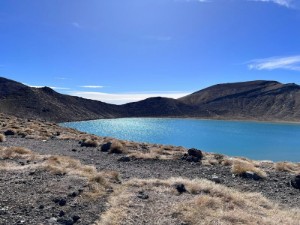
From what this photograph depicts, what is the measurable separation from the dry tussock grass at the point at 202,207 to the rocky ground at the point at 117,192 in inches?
1.1

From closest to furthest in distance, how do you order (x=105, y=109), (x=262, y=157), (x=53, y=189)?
(x=53, y=189), (x=262, y=157), (x=105, y=109)

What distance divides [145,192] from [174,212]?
2.45 m

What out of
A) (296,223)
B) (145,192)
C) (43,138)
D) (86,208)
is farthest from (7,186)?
(43,138)

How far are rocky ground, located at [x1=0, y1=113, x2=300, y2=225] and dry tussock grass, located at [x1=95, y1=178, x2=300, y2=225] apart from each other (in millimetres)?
27

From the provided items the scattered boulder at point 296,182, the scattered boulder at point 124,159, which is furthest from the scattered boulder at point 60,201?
the scattered boulder at point 296,182

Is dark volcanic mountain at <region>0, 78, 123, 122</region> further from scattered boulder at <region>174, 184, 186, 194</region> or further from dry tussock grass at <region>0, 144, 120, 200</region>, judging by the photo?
scattered boulder at <region>174, 184, 186, 194</region>

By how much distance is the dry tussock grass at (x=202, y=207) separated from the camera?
9.17 metres

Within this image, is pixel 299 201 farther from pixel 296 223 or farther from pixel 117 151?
pixel 117 151

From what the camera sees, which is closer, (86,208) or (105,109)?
(86,208)

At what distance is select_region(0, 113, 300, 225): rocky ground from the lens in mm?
9164

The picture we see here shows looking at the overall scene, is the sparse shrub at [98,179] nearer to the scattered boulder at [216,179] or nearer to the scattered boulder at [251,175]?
the scattered boulder at [216,179]

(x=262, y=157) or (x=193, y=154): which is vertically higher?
(x=193, y=154)

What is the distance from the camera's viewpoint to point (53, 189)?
36.4 feet

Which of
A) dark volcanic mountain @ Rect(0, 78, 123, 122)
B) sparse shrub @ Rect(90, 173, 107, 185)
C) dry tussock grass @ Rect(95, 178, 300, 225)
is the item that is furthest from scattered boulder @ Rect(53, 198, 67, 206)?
dark volcanic mountain @ Rect(0, 78, 123, 122)
